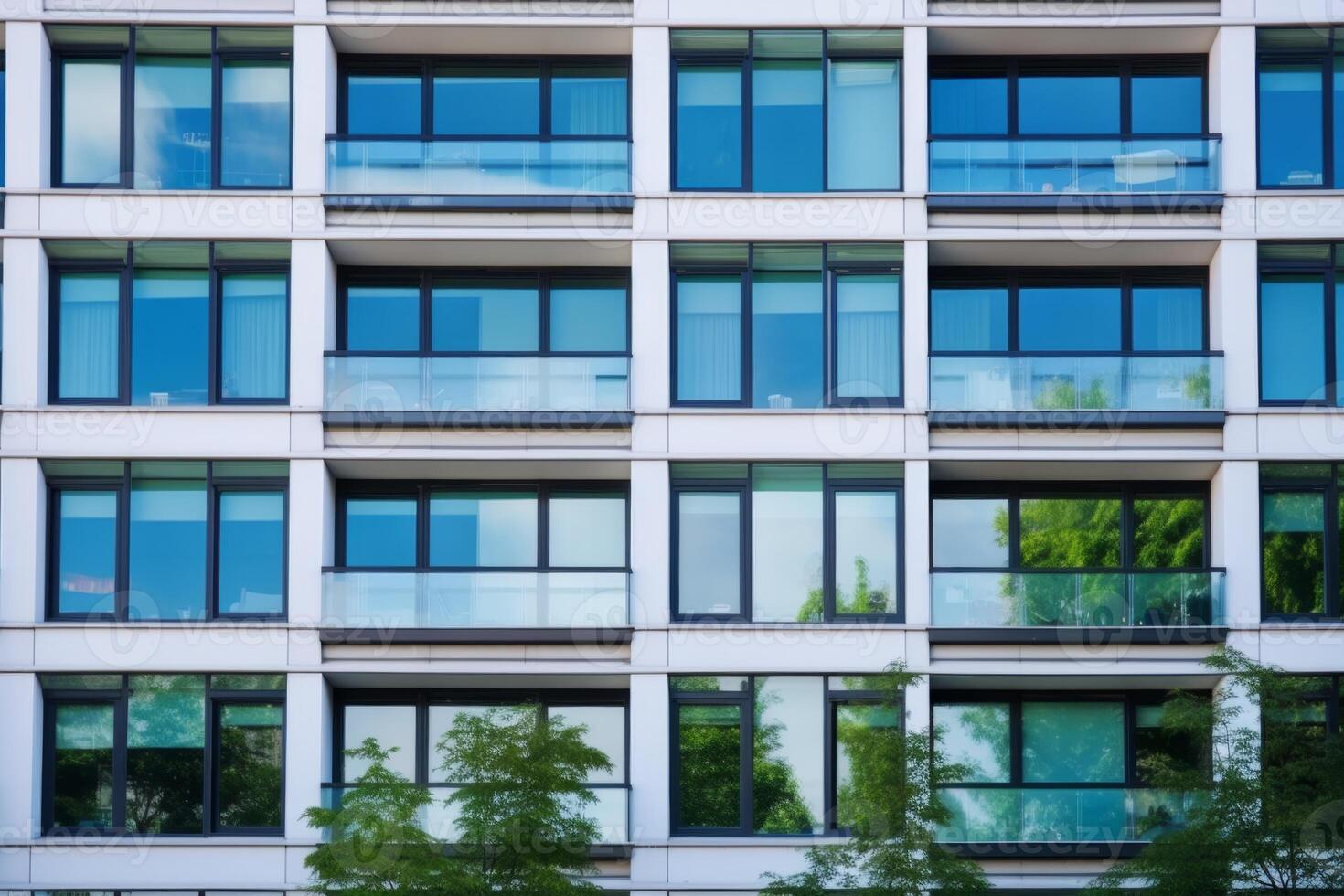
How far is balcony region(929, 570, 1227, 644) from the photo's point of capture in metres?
28.0

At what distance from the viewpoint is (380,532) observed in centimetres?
2984

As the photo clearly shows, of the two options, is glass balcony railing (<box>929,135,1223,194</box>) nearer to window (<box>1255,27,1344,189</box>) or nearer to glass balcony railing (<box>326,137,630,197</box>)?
window (<box>1255,27,1344,189</box>)

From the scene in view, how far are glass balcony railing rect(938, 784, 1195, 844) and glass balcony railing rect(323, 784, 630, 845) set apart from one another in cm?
532

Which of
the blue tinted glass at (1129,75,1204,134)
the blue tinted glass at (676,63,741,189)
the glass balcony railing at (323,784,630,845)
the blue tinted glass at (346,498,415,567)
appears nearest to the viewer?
the glass balcony railing at (323,784,630,845)

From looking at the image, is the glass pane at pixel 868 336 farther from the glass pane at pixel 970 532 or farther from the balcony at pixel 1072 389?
the glass pane at pixel 970 532

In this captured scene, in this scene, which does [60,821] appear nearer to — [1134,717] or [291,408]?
[291,408]

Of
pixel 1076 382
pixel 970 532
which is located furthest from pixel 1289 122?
pixel 970 532

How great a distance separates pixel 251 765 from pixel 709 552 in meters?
8.59

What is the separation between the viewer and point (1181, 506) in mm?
29828

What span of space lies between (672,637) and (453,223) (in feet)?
26.9

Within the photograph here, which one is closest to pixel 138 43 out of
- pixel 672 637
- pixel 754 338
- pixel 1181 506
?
pixel 754 338

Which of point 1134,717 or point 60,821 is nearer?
point 60,821

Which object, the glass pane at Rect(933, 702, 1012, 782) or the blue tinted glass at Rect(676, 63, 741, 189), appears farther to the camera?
the glass pane at Rect(933, 702, 1012, 782)

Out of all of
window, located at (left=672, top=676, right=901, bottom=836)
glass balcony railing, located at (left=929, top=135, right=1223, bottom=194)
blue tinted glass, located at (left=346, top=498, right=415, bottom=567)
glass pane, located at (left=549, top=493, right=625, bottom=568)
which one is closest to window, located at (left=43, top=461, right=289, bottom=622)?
blue tinted glass, located at (left=346, top=498, right=415, bottom=567)
